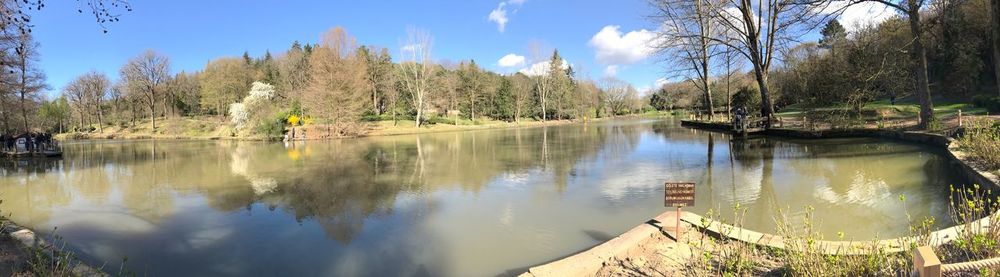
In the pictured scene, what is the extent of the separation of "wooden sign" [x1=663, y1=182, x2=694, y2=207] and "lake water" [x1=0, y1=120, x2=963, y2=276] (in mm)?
1162

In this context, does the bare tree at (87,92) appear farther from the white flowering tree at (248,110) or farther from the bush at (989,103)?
the bush at (989,103)

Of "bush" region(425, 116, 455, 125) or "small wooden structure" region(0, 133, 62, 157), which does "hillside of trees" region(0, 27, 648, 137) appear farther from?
"small wooden structure" region(0, 133, 62, 157)

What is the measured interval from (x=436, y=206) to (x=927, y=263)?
6853mm

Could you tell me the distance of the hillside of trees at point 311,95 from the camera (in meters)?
36.2

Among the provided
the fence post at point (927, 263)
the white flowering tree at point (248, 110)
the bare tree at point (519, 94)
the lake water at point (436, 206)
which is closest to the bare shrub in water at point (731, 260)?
the fence post at point (927, 263)

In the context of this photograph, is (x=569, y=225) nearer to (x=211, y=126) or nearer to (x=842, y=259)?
(x=842, y=259)

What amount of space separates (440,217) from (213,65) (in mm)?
70950

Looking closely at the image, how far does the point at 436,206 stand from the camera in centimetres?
829

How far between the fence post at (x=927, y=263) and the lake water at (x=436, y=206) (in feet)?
9.38

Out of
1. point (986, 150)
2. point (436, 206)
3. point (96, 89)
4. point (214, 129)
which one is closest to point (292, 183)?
point (436, 206)

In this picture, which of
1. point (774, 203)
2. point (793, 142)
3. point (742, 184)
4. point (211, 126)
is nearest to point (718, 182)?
point (742, 184)

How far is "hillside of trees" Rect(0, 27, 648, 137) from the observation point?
119 ft

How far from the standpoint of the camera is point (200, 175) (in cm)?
1432

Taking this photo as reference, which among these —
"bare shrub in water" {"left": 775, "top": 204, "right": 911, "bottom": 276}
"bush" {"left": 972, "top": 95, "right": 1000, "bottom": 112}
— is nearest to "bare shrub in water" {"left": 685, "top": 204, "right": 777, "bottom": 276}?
"bare shrub in water" {"left": 775, "top": 204, "right": 911, "bottom": 276}
